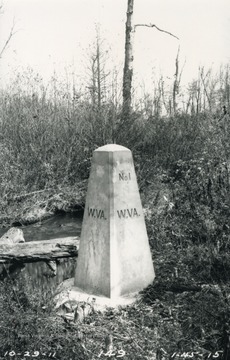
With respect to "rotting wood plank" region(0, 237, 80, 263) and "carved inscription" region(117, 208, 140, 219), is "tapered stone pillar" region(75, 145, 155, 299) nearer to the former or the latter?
"carved inscription" region(117, 208, 140, 219)

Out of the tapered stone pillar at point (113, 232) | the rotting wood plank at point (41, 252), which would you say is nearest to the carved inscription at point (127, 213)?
the tapered stone pillar at point (113, 232)

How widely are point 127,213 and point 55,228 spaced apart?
14.3 feet

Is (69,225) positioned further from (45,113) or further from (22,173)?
(45,113)

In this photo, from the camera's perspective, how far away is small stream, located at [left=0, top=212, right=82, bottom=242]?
7.69 meters

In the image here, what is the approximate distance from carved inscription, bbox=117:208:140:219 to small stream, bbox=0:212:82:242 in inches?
140

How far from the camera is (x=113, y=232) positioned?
404 centimetres

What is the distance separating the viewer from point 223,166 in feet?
19.5

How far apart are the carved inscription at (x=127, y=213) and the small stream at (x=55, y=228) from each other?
11.7ft

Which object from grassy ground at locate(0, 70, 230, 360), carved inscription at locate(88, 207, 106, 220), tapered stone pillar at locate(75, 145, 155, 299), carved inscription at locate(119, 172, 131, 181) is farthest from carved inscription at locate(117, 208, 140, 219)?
grassy ground at locate(0, 70, 230, 360)

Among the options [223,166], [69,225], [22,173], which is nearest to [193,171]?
[223,166]

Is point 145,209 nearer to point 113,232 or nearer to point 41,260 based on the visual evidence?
point 41,260

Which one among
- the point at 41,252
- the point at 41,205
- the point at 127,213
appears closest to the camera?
the point at 127,213

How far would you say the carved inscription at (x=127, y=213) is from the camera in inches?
161

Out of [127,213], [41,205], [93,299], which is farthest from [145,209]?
[93,299]
